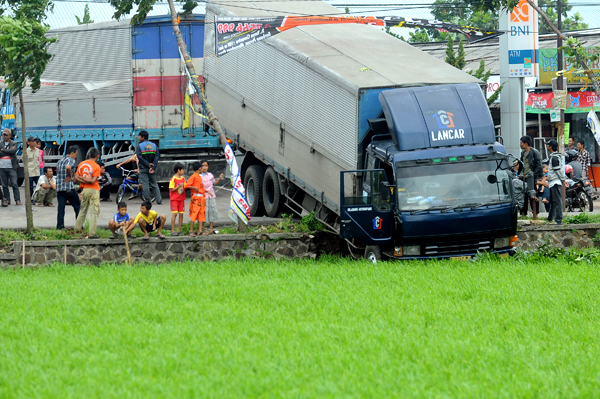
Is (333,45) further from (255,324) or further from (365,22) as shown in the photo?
(255,324)

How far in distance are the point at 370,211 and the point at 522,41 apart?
7.90 meters

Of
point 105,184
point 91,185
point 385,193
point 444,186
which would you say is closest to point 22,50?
point 91,185

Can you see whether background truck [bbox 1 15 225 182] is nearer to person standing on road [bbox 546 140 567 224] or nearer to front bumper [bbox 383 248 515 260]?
front bumper [bbox 383 248 515 260]

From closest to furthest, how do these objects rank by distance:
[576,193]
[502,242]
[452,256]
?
[452,256]
[502,242]
[576,193]

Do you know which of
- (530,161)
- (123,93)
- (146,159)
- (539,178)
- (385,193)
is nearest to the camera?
(385,193)

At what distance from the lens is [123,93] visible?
20.5 metres

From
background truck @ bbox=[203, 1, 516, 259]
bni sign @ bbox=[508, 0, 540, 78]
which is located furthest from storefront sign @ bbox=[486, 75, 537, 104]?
background truck @ bbox=[203, 1, 516, 259]

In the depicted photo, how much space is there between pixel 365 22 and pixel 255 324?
10.3 meters

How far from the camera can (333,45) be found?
16047 mm

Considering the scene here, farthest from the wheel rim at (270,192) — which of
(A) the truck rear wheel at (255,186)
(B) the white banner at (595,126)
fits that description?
(B) the white banner at (595,126)

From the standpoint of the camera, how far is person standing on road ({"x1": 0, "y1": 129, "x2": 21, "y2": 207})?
60.5 feet

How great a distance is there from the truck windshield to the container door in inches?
9.7

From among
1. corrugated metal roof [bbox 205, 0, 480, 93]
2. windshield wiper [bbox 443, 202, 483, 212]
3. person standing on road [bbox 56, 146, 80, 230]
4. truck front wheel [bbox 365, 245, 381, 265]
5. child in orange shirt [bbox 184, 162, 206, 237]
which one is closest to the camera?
windshield wiper [bbox 443, 202, 483, 212]

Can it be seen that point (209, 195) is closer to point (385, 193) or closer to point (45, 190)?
point (385, 193)
